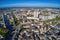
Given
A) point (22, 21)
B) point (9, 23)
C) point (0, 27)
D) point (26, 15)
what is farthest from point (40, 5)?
point (0, 27)

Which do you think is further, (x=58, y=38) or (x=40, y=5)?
(x=40, y=5)

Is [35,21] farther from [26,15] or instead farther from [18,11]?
[18,11]

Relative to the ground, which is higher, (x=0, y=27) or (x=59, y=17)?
(x=59, y=17)

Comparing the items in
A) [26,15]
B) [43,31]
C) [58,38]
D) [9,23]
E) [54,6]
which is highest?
[54,6]

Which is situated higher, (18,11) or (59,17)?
(18,11)

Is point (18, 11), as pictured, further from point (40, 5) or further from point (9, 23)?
point (40, 5)

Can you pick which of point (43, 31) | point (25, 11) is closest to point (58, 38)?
point (43, 31)

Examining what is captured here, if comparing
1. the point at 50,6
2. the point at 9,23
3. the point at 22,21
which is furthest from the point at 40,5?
the point at 9,23

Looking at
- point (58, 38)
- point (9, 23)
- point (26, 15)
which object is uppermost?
point (26, 15)

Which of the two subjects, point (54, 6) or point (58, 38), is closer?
point (58, 38)
